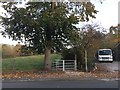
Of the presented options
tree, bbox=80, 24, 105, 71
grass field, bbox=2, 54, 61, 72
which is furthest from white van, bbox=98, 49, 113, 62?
tree, bbox=80, 24, 105, 71

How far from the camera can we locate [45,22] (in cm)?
2259

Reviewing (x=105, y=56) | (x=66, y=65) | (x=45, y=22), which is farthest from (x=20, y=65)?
(x=105, y=56)

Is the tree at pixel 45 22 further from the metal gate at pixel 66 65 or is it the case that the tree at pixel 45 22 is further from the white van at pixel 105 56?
the white van at pixel 105 56

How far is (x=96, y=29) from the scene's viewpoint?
26.4 metres

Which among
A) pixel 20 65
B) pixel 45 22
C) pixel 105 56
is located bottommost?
pixel 20 65

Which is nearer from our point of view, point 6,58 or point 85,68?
point 85,68

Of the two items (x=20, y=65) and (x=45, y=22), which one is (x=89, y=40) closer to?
(x=45, y=22)

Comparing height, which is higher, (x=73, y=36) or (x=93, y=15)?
(x=93, y=15)

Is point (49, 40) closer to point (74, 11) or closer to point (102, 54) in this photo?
point (74, 11)

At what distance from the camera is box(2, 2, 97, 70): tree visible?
22562 millimetres

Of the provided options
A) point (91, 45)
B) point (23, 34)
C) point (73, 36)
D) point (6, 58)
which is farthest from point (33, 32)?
point (6, 58)

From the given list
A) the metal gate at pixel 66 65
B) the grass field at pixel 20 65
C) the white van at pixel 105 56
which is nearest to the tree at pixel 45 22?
the metal gate at pixel 66 65

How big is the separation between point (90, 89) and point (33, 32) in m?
12.6

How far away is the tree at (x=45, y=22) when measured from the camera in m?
22.6
